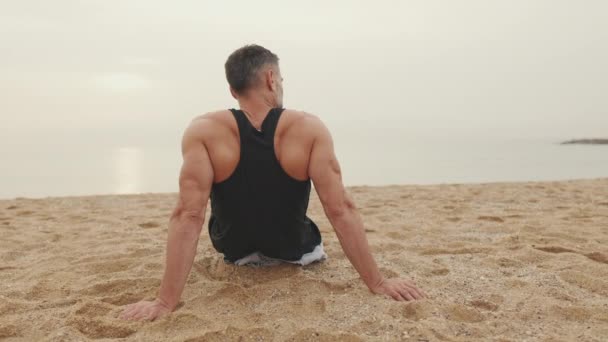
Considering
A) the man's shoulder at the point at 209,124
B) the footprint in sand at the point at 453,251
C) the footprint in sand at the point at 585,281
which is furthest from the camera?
the footprint in sand at the point at 453,251

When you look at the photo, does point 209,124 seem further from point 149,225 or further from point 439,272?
point 149,225

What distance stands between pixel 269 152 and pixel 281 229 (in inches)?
20.0

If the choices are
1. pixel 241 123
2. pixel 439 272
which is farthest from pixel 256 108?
pixel 439 272

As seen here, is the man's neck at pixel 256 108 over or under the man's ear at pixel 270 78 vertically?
under

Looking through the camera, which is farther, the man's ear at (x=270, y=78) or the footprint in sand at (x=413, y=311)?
the man's ear at (x=270, y=78)

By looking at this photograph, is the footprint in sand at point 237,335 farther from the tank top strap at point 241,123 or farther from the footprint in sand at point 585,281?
the footprint in sand at point 585,281

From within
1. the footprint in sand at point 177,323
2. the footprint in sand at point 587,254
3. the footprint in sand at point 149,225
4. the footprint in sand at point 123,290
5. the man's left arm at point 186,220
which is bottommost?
the footprint in sand at point 149,225

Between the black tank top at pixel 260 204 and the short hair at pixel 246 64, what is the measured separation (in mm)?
159

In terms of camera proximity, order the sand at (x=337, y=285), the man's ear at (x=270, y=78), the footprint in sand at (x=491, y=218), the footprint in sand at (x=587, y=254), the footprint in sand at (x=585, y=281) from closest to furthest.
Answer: the sand at (x=337, y=285)
the man's ear at (x=270, y=78)
the footprint in sand at (x=585, y=281)
the footprint in sand at (x=587, y=254)
the footprint in sand at (x=491, y=218)

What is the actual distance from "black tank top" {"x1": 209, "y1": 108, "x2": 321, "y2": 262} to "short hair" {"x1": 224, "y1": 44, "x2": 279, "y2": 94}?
6.3 inches

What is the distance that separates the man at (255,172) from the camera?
2252 mm

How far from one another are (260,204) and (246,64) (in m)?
0.71

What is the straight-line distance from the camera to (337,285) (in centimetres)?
261

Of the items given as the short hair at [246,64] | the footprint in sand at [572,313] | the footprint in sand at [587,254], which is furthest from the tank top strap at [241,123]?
the footprint in sand at [587,254]
